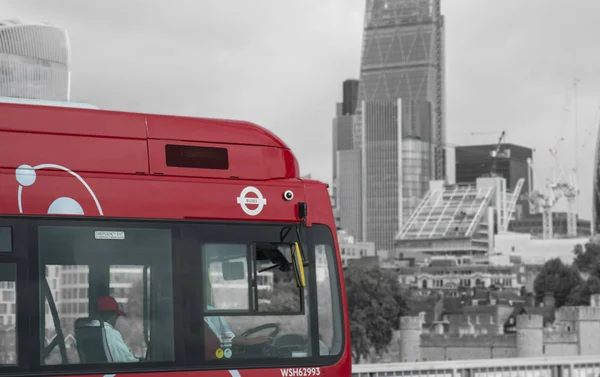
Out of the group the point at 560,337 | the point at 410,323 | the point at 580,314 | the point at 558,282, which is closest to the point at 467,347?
the point at 410,323

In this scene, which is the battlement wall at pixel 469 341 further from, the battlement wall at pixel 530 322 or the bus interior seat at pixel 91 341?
the bus interior seat at pixel 91 341

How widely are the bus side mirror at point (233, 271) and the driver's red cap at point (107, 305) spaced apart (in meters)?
1.05

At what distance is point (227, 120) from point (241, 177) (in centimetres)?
53

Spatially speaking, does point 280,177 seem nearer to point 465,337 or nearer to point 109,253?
point 109,253

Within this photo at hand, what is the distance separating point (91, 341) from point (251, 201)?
2000 millimetres

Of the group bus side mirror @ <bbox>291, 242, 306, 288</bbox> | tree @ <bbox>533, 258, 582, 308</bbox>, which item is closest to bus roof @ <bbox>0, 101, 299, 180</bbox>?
bus side mirror @ <bbox>291, 242, 306, 288</bbox>

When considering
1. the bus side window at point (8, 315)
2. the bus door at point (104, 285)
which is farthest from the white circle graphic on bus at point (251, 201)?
the bus side window at point (8, 315)

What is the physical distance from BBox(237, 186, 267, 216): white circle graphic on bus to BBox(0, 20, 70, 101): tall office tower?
1.92m

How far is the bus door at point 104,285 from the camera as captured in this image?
10.7m

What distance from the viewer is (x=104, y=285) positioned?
10.9 meters

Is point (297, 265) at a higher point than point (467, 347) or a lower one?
higher

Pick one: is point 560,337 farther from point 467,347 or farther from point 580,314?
point 467,347

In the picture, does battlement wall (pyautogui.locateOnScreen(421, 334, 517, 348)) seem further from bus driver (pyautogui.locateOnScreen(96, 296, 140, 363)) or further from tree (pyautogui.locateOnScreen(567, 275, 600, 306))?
bus driver (pyautogui.locateOnScreen(96, 296, 140, 363))

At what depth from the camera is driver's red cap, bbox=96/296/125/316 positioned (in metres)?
10.9
